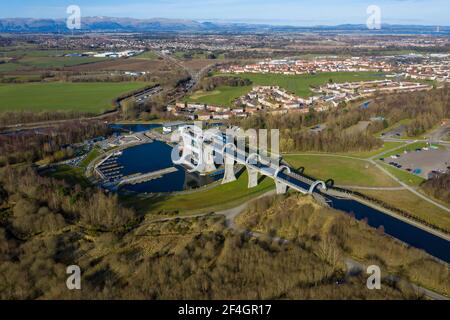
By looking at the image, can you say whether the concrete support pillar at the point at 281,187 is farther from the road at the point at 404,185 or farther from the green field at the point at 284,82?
the green field at the point at 284,82

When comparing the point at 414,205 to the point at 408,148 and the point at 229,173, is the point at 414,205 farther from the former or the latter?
the point at 408,148

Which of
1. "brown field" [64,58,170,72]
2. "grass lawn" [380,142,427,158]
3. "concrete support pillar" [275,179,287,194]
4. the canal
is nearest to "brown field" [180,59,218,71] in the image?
"brown field" [64,58,170,72]

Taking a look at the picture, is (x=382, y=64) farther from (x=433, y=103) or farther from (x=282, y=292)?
(x=282, y=292)

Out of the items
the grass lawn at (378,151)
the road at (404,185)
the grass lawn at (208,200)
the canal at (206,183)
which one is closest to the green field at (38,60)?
the canal at (206,183)

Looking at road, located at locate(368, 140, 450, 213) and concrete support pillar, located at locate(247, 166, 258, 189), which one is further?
concrete support pillar, located at locate(247, 166, 258, 189)

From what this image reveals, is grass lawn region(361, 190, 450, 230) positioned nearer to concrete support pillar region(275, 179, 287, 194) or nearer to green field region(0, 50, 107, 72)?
concrete support pillar region(275, 179, 287, 194)

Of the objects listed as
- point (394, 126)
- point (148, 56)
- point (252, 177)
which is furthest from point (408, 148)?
point (148, 56)
